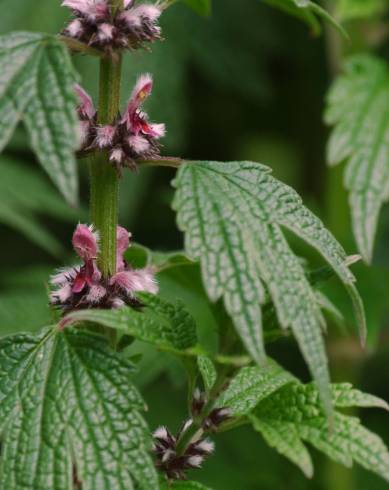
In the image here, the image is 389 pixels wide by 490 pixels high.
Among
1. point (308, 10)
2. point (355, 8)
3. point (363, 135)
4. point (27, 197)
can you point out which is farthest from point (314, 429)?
point (27, 197)

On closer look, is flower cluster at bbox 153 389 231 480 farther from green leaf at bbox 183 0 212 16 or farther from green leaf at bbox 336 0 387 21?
green leaf at bbox 336 0 387 21

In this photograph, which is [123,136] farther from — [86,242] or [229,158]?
[229,158]

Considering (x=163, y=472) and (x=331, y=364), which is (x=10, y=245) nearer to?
(x=331, y=364)

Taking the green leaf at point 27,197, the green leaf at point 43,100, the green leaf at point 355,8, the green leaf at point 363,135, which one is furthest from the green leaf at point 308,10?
the green leaf at point 27,197

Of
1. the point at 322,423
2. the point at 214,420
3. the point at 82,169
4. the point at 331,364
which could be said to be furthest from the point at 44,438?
the point at 82,169

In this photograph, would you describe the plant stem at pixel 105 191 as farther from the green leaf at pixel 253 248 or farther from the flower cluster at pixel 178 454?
the flower cluster at pixel 178 454

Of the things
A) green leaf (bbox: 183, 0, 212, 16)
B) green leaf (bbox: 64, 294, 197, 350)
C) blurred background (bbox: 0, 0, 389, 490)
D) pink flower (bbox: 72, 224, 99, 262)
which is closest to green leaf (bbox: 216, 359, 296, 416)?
green leaf (bbox: 64, 294, 197, 350)
